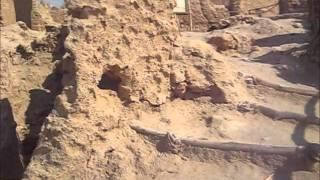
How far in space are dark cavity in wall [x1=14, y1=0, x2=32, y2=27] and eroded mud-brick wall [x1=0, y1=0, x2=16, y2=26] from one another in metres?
0.31

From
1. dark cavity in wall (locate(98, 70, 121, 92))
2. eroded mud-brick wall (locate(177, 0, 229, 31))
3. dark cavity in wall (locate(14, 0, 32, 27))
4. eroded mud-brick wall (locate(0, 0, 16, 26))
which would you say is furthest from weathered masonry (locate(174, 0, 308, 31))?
dark cavity in wall (locate(98, 70, 121, 92))

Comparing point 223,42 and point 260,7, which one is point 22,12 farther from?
point 223,42

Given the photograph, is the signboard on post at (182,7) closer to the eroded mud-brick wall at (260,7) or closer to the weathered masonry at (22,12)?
the eroded mud-brick wall at (260,7)

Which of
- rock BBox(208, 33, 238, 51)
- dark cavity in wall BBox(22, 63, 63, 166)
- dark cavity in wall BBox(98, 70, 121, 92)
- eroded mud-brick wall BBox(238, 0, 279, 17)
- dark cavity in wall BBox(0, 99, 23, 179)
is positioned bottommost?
dark cavity in wall BBox(0, 99, 23, 179)

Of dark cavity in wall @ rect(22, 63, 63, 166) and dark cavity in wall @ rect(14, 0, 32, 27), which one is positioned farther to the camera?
dark cavity in wall @ rect(14, 0, 32, 27)

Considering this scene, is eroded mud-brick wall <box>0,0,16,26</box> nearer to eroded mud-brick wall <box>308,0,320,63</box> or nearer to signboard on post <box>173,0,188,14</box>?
signboard on post <box>173,0,188,14</box>

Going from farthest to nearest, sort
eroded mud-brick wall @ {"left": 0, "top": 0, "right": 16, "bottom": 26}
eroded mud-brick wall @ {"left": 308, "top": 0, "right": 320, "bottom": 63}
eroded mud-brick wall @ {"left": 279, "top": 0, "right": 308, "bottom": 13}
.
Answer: eroded mud-brick wall @ {"left": 0, "top": 0, "right": 16, "bottom": 26}
eroded mud-brick wall @ {"left": 279, "top": 0, "right": 308, "bottom": 13}
eroded mud-brick wall @ {"left": 308, "top": 0, "right": 320, "bottom": 63}

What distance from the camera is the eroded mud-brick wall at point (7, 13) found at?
1322cm

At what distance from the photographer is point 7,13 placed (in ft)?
44.2

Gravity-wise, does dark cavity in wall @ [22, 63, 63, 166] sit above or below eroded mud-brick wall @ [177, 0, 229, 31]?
below

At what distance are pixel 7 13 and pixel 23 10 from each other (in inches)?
32.6

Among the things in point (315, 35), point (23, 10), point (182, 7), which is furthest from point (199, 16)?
point (315, 35)

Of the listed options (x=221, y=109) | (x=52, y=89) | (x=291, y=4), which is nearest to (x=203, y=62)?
(x=221, y=109)

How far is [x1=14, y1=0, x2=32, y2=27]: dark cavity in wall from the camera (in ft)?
46.2
